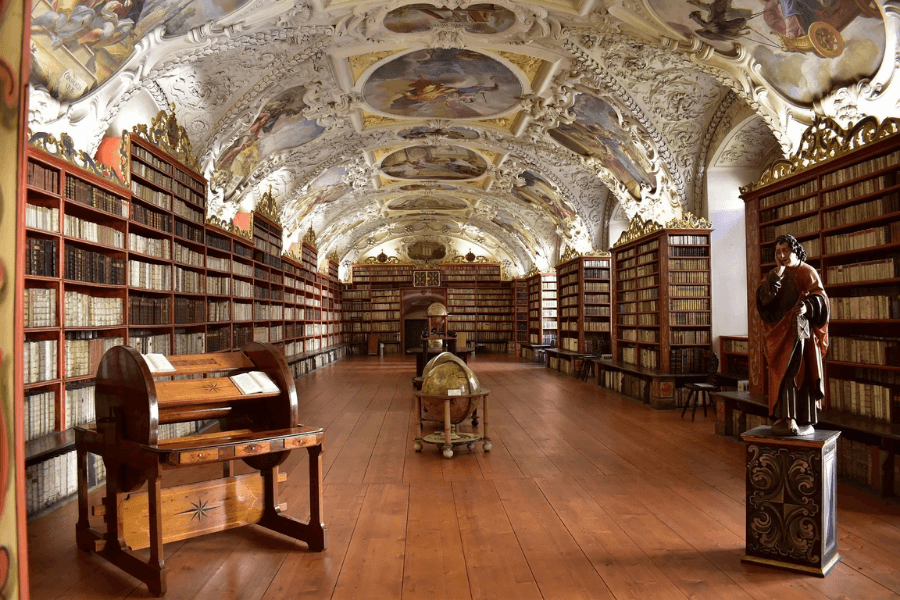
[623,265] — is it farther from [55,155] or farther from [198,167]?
[55,155]

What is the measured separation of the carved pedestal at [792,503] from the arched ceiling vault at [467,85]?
452 cm

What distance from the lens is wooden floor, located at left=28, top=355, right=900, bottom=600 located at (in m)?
3.64

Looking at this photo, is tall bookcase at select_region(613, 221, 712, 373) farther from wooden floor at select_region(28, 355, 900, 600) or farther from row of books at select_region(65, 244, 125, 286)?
row of books at select_region(65, 244, 125, 286)

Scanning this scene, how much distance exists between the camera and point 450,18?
902 cm

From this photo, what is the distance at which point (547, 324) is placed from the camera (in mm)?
24109

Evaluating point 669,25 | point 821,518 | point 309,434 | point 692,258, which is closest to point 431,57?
point 669,25

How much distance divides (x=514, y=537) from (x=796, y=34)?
6.28 m

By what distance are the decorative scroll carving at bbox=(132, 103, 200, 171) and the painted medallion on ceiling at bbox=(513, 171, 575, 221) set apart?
32.3 feet

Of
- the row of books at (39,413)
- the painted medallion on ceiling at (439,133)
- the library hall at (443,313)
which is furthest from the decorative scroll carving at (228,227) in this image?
the row of books at (39,413)

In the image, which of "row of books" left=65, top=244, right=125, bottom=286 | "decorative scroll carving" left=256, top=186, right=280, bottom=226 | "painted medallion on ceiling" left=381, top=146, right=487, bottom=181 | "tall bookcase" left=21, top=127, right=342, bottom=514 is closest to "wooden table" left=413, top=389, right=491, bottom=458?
"tall bookcase" left=21, top=127, right=342, bottom=514

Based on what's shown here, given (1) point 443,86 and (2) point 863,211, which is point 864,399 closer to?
(2) point 863,211

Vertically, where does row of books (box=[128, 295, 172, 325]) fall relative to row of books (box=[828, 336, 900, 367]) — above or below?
above

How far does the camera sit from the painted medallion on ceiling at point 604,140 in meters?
11.2

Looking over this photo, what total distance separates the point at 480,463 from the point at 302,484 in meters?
2.03
